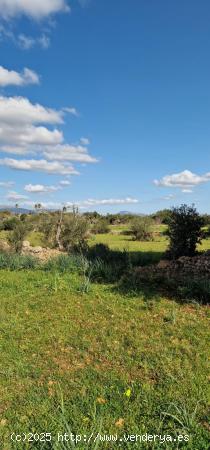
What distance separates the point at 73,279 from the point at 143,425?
5783 mm

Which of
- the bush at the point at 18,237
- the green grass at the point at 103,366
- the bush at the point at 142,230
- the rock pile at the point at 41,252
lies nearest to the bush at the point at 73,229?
the rock pile at the point at 41,252

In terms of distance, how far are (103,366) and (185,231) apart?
8359mm

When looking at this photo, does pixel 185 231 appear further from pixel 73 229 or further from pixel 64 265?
pixel 73 229

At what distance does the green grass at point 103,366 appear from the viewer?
14.2 feet

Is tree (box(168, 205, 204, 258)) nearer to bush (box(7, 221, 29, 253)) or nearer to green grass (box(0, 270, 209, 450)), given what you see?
green grass (box(0, 270, 209, 450))

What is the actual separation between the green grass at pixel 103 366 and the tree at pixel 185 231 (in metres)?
5.20

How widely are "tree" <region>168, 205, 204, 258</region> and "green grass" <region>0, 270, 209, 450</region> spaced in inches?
205

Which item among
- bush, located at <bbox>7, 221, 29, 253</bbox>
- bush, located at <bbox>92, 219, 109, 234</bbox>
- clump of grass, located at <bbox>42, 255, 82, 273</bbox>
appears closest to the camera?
clump of grass, located at <bbox>42, 255, 82, 273</bbox>

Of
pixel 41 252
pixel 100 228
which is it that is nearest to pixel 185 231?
pixel 41 252

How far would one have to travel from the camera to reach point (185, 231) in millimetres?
13367

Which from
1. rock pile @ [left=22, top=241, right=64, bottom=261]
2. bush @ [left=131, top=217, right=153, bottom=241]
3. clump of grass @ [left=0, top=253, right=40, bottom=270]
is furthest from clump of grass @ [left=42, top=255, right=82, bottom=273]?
bush @ [left=131, top=217, right=153, bottom=241]

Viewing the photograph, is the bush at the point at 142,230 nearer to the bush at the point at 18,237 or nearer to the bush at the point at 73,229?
the bush at the point at 73,229

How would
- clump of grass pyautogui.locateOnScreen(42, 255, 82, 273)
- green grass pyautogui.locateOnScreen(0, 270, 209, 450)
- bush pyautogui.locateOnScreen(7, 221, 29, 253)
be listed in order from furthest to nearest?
bush pyautogui.locateOnScreen(7, 221, 29, 253), clump of grass pyautogui.locateOnScreen(42, 255, 82, 273), green grass pyautogui.locateOnScreen(0, 270, 209, 450)

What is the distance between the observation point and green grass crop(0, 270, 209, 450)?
4.32 metres
